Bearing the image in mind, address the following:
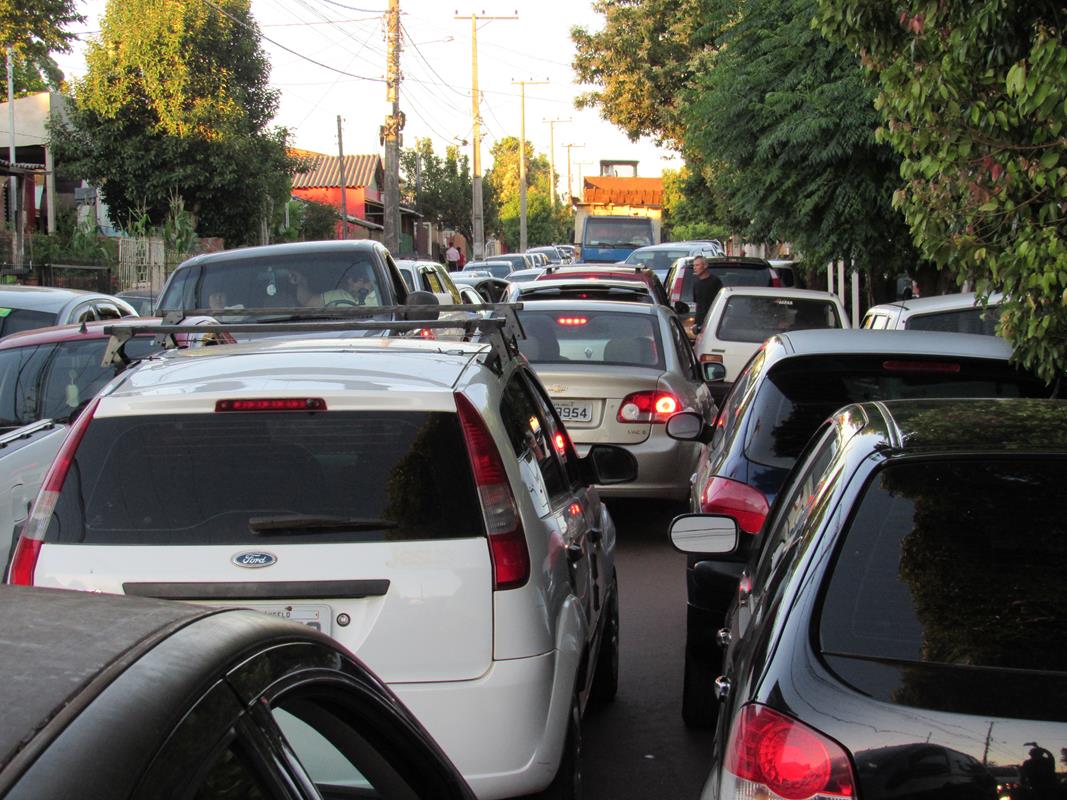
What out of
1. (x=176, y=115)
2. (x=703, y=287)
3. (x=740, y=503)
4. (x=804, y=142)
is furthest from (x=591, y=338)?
(x=176, y=115)

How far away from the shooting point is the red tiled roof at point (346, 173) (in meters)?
71.9

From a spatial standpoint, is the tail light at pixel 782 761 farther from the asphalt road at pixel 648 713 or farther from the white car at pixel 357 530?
the asphalt road at pixel 648 713

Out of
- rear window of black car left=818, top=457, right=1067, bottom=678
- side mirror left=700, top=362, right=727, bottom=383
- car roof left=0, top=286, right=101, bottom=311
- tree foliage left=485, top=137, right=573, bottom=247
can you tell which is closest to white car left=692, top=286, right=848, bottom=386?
side mirror left=700, top=362, right=727, bottom=383

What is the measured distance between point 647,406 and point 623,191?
119 ft

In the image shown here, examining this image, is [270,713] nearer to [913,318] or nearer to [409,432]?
[409,432]

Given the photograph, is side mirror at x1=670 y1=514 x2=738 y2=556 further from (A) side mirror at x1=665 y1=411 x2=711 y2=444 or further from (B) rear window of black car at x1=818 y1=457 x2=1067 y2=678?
(A) side mirror at x1=665 y1=411 x2=711 y2=444

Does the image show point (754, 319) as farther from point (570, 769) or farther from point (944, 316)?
point (570, 769)

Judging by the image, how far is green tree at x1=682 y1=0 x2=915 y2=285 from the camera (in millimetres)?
15773

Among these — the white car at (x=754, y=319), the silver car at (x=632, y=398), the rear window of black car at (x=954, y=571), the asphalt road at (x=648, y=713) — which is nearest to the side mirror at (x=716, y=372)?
the silver car at (x=632, y=398)

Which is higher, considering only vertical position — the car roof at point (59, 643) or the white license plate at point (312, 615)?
the car roof at point (59, 643)

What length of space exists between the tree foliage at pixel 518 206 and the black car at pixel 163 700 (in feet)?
258

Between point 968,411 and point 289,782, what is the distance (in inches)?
103

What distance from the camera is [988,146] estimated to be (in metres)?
7.05

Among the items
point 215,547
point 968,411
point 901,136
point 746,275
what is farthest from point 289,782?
point 746,275
